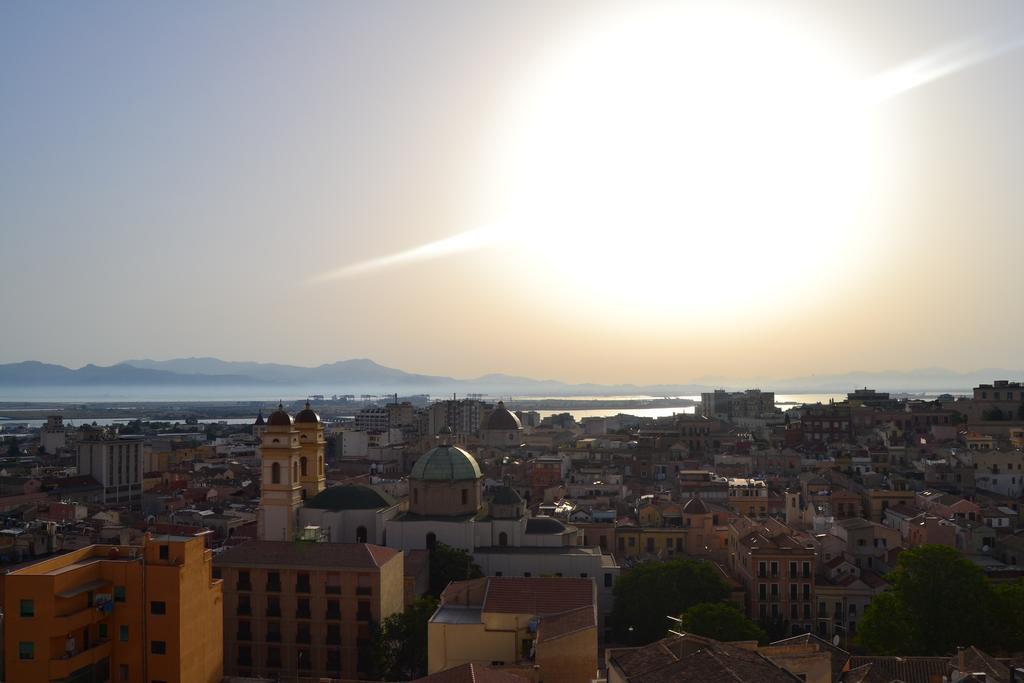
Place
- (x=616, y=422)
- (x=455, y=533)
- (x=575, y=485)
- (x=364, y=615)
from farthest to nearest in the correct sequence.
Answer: (x=616, y=422) → (x=575, y=485) → (x=455, y=533) → (x=364, y=615)

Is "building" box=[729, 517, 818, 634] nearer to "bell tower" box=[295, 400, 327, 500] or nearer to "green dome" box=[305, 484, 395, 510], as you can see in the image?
"green dome" box=[305, 484, 395, 510]

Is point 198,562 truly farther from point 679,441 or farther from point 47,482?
point 679,441

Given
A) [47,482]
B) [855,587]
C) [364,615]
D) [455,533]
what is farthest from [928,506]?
[47,482]

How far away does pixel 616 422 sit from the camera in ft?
510

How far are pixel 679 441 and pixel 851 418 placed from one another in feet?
55.7

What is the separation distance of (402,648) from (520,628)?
214 inches

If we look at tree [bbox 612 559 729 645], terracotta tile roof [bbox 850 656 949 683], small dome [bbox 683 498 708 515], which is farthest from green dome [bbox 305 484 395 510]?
terracotta tile roof [bbox 850 656 949 683]

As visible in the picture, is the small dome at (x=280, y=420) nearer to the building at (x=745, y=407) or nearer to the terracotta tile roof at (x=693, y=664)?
the terracotta tile roof at (x=693, y=664)

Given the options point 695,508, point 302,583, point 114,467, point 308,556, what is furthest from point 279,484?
point 114,467

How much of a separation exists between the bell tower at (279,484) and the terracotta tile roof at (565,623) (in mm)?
18658

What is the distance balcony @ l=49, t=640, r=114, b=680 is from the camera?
2097 centimetres

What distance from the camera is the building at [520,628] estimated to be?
23688 mm

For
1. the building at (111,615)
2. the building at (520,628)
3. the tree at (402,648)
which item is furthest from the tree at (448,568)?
the building at (111,615)

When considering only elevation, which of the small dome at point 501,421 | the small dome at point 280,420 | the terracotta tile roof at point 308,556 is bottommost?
the terracotta tile roof at point 308,556
